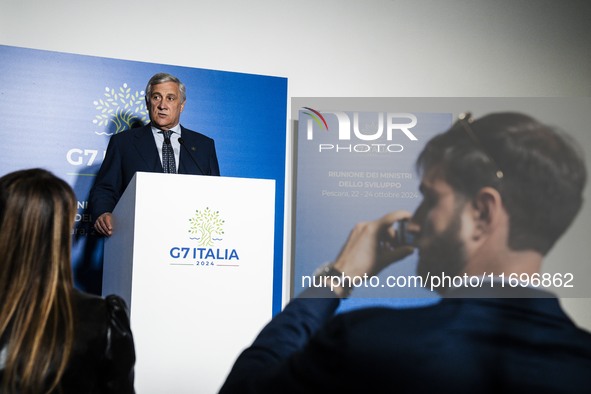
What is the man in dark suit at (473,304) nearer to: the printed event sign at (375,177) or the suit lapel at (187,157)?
the printed event sign at (375,177)

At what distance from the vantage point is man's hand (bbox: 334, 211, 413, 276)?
1.77 m

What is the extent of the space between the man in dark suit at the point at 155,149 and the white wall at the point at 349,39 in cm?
37

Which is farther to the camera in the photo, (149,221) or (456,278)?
(149,221)

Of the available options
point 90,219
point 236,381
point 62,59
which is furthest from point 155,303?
point 62,59

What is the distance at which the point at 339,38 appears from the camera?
16.9 ft

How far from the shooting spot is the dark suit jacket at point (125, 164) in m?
4.17

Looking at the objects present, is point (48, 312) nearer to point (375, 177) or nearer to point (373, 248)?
point (373, 248)

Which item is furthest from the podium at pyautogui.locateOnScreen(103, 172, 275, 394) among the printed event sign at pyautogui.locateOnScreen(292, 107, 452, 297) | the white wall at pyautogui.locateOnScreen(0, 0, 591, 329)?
the white wall at pyautogui.locateOnScreen(0, 0, 591, 329)

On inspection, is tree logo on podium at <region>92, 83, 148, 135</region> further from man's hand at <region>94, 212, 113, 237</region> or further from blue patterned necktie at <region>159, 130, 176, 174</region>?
man's hand at <region>94, 212, 113, 237</region>

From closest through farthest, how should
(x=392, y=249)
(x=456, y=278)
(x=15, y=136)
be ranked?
(x=456, y=278), (x=392, y=249), (x=15, y=136)

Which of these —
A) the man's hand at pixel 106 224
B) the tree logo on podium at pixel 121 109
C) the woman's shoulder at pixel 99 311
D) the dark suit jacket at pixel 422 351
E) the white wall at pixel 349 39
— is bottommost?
the dark suit jacket at pixel 422 351

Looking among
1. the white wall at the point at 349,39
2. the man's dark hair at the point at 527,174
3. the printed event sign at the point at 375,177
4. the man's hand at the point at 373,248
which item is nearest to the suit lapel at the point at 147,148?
the white wall at the point at 349,39

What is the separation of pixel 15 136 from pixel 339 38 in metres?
2.30

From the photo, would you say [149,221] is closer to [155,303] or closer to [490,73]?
[155,303]
